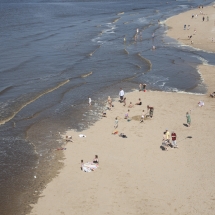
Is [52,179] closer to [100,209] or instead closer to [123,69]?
[100,209]

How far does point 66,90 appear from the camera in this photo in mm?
35562

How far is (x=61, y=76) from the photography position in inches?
1564

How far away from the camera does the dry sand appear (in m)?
55.7

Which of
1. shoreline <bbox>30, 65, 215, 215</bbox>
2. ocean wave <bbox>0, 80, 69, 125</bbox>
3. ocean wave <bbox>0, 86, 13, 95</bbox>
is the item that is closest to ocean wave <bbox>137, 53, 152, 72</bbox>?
ocean wave <bbox>0, 80, 69, 125</bbox>

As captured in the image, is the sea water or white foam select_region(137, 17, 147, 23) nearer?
the sea water

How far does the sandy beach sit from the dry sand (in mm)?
28603

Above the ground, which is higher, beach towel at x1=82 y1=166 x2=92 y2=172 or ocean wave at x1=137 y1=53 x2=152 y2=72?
beach towel at x1=82 y1=166 x2=92 y2=172

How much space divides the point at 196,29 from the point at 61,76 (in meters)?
36.0

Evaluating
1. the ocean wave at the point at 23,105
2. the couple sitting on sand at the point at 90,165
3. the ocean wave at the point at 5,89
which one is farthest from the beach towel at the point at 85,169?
the ocean wave at the point at 5,89

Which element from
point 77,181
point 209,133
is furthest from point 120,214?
point 209,133

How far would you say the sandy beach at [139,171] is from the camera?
17422mm

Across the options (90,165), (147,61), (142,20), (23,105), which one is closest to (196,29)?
(142,20)

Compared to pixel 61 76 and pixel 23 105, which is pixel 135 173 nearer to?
pixel 23 105

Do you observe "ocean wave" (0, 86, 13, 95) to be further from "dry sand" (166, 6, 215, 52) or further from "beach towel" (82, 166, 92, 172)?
"dry sand" (166, 6, 215, 52)
